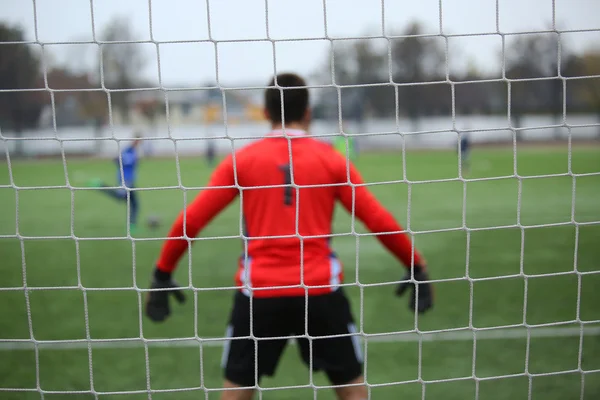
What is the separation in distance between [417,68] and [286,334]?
13.2 feet

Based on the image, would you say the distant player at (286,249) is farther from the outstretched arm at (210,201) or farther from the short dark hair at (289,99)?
the short dark hair at (289,99)

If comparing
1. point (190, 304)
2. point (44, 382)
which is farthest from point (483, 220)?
point (44, 382)

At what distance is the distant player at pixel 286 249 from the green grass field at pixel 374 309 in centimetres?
14

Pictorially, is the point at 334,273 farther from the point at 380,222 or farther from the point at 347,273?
the point at 347,273

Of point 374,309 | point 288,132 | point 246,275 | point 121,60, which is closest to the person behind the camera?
point 246,275

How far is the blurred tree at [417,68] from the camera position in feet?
20.1

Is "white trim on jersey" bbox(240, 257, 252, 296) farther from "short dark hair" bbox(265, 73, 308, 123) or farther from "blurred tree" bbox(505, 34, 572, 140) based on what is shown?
"blurred tree" bbox(505, 34, 572, 140)

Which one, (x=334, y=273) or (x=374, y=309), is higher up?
(x=334, y=273)

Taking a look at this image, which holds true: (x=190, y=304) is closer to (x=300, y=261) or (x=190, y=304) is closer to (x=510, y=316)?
(x=510, y=316)

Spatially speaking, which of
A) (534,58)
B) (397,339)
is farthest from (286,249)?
(534,58)

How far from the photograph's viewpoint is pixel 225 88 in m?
2.51

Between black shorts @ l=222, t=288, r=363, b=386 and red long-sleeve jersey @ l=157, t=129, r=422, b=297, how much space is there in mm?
58

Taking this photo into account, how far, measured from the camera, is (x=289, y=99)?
109 inches

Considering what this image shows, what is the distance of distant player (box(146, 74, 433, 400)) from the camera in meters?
2.63
